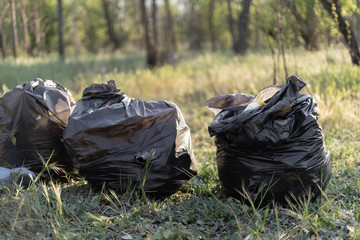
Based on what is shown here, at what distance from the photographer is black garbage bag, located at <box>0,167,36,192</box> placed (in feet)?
7.96

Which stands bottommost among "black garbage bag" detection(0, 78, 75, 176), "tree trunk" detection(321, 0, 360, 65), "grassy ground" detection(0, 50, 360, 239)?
"grassy ground" detection(0, 50, 360, 239)

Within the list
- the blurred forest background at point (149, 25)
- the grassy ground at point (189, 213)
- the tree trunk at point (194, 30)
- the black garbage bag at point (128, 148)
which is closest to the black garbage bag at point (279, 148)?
the grassy ground at point (189, 213)

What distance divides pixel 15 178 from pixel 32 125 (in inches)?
18.5

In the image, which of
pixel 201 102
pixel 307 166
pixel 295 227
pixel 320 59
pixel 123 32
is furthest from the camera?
pixel 123 32

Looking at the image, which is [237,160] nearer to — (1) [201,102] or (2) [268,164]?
(2) [268,164]

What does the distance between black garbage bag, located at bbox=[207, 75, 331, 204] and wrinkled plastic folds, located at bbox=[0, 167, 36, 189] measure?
1422 millimetres

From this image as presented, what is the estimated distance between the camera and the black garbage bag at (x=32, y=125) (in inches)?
108

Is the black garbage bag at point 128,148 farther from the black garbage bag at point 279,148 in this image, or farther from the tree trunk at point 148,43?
the tree trunk at point 148,43

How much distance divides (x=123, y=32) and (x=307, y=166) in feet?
106

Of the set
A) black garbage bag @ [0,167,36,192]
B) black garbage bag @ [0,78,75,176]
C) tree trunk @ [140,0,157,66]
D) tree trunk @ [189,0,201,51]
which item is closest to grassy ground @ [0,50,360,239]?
black garbage bag @ [0,167,36,192]

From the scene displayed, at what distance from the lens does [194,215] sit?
2283mm

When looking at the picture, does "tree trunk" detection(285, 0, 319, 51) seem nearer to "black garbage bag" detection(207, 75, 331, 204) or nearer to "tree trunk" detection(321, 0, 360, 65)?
"tree trunk" detection(321, 0, 360, 65)

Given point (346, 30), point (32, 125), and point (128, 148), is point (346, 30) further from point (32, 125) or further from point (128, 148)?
point (32, 125)

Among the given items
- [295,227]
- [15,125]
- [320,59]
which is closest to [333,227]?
[295,227]
